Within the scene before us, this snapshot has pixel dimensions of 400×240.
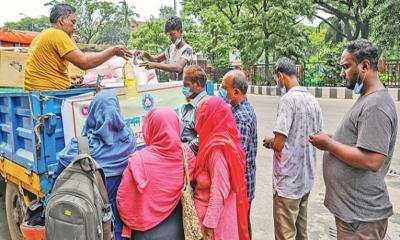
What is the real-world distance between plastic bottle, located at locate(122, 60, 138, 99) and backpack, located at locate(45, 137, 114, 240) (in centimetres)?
122

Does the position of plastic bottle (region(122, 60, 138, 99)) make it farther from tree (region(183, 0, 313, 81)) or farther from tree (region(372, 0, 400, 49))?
tree (region(183, 0, 313, 81))

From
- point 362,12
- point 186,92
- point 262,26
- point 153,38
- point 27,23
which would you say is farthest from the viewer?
point 27,23

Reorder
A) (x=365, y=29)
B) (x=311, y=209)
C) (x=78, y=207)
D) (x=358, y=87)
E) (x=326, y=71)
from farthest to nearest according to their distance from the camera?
(x=365, y=29)
(x=326, y=71)
(x=311, y=209)
(x=358, y=87)
(x=78, y=207)

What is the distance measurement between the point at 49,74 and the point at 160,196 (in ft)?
5.15

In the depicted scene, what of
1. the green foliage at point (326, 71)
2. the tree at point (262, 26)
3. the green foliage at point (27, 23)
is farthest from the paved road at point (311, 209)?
the green foliage at point (27, 23)

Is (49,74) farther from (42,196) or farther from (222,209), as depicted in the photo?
(222,209)

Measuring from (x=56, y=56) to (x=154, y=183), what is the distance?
1547 mm

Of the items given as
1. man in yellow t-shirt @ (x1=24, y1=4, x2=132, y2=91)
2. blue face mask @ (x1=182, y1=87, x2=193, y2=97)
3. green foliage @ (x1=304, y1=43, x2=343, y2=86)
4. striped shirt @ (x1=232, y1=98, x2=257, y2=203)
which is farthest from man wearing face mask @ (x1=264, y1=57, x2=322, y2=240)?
green foliage @ (x1=304, y1=43, x2=343, y2=86)

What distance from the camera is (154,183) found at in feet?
7.14

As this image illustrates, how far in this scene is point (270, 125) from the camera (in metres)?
9.04

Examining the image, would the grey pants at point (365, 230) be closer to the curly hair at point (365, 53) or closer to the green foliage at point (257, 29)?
the curly hair at point (365, 53)

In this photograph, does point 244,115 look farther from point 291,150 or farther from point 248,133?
point 291,150

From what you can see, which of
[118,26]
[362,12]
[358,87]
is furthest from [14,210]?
[118,26]

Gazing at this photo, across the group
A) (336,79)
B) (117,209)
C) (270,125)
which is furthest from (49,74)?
(336,79)
